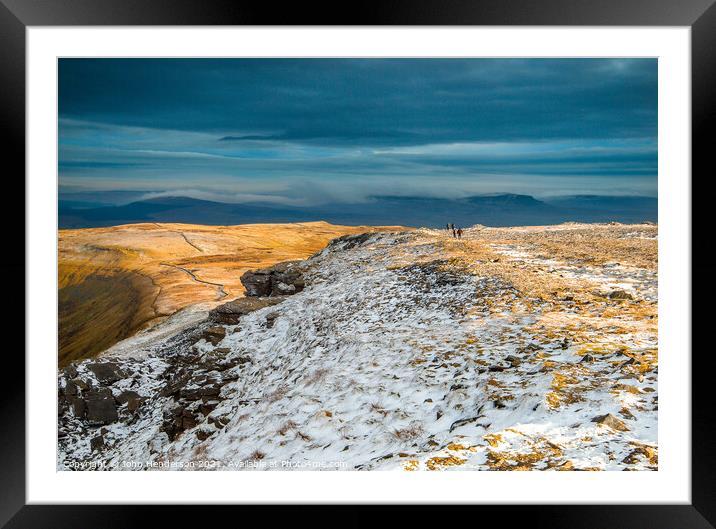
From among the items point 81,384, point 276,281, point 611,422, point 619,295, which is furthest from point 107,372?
point 619,295

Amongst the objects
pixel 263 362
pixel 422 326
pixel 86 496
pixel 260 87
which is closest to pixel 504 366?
pixel 422 326

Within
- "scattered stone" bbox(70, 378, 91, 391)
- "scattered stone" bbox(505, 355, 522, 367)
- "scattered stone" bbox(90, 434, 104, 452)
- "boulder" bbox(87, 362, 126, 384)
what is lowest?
"scattered stone" bbox(90, 434, 104, 452)

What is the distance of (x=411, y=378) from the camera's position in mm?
7035

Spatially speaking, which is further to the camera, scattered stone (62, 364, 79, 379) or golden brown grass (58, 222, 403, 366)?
golden brown grass (58, 222, 403, 366)

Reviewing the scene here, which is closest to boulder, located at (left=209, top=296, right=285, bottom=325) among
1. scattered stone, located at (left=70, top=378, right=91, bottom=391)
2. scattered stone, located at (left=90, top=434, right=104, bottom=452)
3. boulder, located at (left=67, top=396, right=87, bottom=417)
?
scattered stone, located at (left=70, top=378, right=91, bottom=391)

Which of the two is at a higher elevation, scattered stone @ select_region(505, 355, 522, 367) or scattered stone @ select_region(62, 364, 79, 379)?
scattered stone @ select_region(505, 355, 522, 367)

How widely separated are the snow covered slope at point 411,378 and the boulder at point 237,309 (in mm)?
276

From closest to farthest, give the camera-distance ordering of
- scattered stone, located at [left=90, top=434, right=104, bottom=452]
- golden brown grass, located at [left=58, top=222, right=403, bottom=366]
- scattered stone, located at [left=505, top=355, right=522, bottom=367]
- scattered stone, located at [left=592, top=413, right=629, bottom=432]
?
1. scattered stone, located at [left=592, top=413, right=629, bottom=432]
2. scattered stone, located at [left=505, top=355, right=522, bottom=367]
3. scattered stone, located at [left=90, top=434, right=104, bottom=452]
4. golden brown grass, located at [left=58, top=222, right=403, bottom=366]

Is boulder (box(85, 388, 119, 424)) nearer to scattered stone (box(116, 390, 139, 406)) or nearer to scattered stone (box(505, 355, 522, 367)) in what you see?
scattered stone (box(116, 390, 139, 406))

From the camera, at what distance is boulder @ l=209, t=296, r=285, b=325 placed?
479 inches

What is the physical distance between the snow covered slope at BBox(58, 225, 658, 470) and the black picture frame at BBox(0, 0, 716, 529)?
1.12 m

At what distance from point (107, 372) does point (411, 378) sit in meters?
7.52

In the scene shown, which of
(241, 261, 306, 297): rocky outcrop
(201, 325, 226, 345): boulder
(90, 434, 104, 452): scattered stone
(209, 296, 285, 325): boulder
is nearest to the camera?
(90, 434, 104, 452): scattered stone
